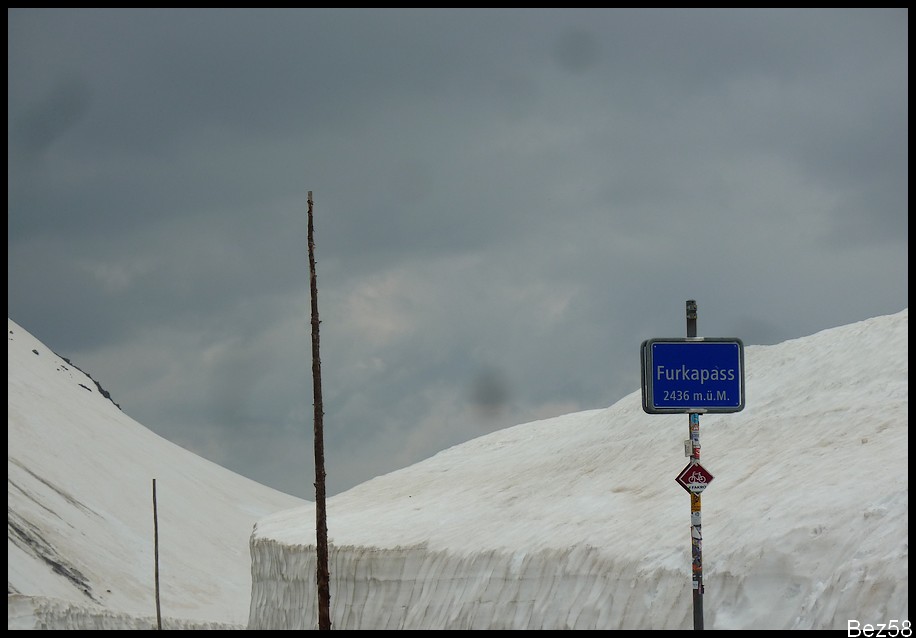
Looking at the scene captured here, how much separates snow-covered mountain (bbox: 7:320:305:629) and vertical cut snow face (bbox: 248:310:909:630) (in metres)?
35.7

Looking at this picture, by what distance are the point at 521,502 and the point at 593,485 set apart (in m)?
2.87

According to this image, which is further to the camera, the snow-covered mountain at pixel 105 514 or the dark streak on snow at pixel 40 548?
the dark streak on snow at pixel 40 548

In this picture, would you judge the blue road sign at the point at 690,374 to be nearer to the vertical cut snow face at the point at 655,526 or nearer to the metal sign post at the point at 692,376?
the metal sign post at the point at 692,376

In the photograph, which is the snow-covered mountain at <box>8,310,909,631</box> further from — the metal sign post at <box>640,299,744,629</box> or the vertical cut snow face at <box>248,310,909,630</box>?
the metal sign post at <box>640,299,744,629</box>

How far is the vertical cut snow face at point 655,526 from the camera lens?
26.9 metres

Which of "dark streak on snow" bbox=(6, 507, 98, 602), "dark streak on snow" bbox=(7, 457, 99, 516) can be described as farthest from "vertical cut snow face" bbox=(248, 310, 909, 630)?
"dark streak on snow" bbox=(7, 457, 99, 516)

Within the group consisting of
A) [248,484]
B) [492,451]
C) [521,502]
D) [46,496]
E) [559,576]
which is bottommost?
[559,576]

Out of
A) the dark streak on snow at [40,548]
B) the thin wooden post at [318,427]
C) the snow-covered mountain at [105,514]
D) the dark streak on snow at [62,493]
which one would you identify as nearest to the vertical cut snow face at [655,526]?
the thin wooden post at [318,427]

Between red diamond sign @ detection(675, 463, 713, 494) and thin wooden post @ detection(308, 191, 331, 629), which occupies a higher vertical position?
thin wooden post @ detection(308, 191, 331, 629)

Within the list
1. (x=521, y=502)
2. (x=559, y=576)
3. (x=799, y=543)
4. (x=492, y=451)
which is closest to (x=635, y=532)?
(x=559, y=576)

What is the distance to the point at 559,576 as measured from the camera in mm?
33531

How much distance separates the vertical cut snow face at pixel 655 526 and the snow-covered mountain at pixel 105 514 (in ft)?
117

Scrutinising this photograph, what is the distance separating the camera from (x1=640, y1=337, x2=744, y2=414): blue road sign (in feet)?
57.8
